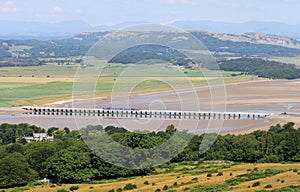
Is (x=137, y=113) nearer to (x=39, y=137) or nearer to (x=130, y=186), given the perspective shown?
(x=39, y=137)

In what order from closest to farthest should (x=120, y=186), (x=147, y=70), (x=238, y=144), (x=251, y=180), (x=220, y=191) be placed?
(x=220, y=191) → (x=251, y=180) → (x=120, y=186) → (x=238, y=144) → (x=147, y=70)

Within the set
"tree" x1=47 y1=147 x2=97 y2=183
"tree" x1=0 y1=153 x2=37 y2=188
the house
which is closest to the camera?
"tree" x1=0 y1=153 x2=37 y2=188

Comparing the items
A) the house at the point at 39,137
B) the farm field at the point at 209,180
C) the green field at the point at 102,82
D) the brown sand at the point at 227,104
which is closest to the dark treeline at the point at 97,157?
the farm field at the point at 209,180

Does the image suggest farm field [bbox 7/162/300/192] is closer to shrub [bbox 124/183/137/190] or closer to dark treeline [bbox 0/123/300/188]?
shrub [bbox 124/183/137/190]

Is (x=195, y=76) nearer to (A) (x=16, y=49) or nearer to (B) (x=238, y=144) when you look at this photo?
(B) (x=238, y=144)

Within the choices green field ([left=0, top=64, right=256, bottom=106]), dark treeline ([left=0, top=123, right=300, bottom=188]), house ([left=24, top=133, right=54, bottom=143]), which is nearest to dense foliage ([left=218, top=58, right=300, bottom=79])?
green field ([left=0, top=64, right=256, bottom=106])

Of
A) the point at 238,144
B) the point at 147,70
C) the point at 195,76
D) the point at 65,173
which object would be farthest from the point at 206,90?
the point at 65,173
